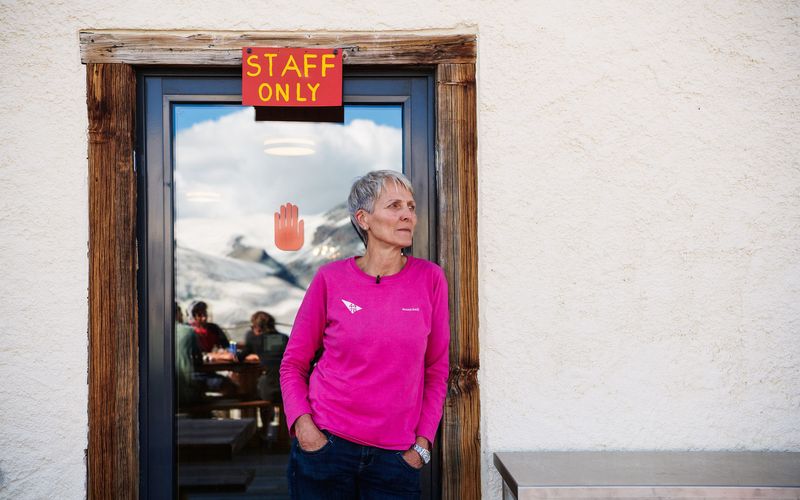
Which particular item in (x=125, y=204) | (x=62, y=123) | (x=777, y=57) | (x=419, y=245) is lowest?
(x=419, y=245)

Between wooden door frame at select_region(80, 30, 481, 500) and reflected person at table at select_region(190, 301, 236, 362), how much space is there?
12.6 inches

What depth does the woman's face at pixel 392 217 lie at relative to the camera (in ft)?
7.20

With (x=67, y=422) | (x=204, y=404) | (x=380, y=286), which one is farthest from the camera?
(x=204, y=404)

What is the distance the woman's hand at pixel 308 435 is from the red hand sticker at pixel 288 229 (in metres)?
0.86

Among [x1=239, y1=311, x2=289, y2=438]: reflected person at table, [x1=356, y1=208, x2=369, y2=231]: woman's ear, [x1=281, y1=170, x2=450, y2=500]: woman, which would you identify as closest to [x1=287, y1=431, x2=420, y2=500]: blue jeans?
[x1=281, y1=170, x2=450, y2=500]: woman

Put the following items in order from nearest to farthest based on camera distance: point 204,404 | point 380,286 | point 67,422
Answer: point 380,286 → point 67,422 → point 204,404

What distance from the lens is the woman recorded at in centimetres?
211

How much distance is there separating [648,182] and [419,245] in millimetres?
992

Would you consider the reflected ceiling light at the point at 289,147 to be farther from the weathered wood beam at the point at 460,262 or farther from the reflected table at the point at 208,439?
the reflected table at the point at 208,439

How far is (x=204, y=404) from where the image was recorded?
2707 mm

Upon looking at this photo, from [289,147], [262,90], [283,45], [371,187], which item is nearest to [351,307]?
[371,187]

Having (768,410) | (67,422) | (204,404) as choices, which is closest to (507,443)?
(768,410)

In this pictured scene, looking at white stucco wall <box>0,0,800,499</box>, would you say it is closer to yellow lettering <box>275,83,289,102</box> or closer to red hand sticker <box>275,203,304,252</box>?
yellow lettering <box>275,83,289,102</box>

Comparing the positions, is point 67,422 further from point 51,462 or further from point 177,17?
point 177,17
